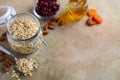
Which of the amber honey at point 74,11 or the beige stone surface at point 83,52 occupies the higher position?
the amber honey at point 74,11

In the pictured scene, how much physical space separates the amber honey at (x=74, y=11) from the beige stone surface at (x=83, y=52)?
0.03 meters

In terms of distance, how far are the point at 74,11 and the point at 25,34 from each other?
23cm

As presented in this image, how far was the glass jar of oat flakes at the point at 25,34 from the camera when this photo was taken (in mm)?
958

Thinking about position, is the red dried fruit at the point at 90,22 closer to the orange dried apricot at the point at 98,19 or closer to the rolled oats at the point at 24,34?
the orange dried apricot at the point at 98,19

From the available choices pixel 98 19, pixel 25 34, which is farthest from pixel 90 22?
pixel 25 34

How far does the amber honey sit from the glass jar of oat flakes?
0.15 m

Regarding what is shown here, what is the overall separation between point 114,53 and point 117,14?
18cm

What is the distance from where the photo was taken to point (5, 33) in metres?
1.06

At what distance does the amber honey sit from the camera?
3.50 ft

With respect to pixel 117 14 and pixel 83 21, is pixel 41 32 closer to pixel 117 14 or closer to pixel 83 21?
pixel 83 21

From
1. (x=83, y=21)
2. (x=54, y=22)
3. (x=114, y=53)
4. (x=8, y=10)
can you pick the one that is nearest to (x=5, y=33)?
(x=8, y=10)

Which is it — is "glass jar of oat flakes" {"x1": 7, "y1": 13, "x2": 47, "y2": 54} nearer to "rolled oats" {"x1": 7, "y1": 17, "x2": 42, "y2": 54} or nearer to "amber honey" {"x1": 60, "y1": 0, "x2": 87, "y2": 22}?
"rolled oats" {"x1": 7, "y1": 17, "x2": 42, "y2": 54}

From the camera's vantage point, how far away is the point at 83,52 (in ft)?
3.32

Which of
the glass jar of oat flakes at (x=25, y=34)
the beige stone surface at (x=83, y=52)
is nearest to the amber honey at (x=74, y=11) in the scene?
the beige stone surface at (x=83, y=52)
